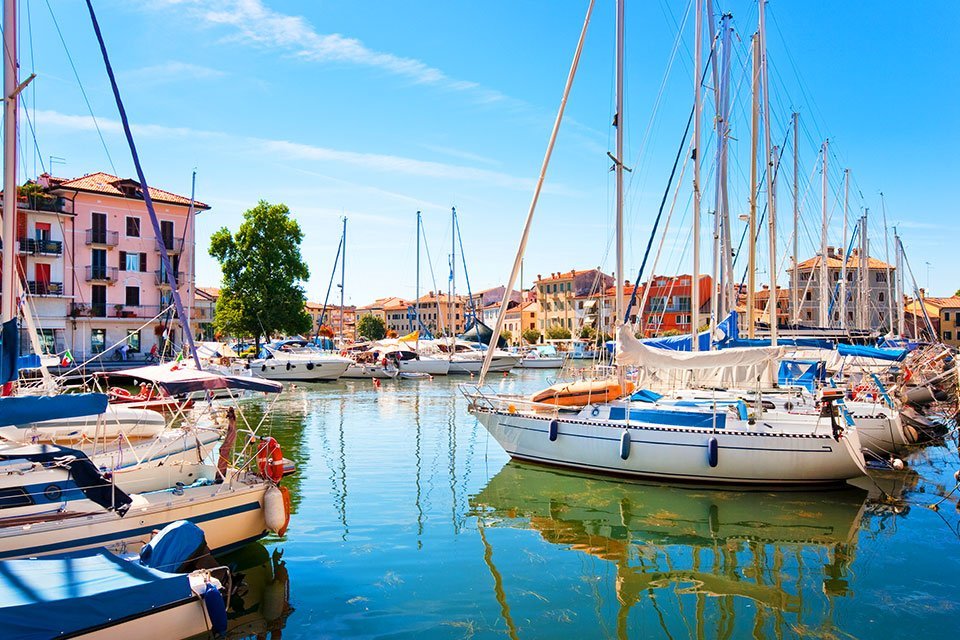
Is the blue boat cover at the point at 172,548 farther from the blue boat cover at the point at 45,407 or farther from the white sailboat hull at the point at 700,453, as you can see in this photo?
the white sailboat hull at the point at 700,453

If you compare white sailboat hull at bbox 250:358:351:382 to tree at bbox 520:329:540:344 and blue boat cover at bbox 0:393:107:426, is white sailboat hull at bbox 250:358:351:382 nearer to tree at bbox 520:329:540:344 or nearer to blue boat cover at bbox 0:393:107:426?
blue boat cover at bbox 0:393:107:426

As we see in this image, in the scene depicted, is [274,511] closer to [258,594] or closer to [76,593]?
[258,594]

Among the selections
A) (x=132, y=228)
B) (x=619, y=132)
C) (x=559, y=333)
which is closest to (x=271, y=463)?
(x=619, y=132)

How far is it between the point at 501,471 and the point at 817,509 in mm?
8072

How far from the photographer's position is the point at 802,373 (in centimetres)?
2697

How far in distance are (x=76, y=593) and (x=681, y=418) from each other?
13.6 meters

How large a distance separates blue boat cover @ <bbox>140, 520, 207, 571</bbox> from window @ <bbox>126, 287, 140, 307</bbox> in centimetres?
4763

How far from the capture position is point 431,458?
21.6m

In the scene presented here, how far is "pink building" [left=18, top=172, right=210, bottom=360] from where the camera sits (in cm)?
4694

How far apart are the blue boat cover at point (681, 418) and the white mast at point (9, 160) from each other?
13765mm

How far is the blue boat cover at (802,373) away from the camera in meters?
25.6

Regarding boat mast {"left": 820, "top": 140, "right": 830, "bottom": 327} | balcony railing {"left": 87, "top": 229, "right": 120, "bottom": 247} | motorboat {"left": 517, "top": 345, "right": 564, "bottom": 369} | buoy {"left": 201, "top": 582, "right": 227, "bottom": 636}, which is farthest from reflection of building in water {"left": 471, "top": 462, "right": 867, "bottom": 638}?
motorboat {"left": 517, "top": 345, "right": 564, "bottom": 369}

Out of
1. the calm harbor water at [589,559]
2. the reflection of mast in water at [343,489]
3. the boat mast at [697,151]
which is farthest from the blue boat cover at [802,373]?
the reflection of mast in water at [343,489]

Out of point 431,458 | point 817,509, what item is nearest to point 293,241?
point 431,458
